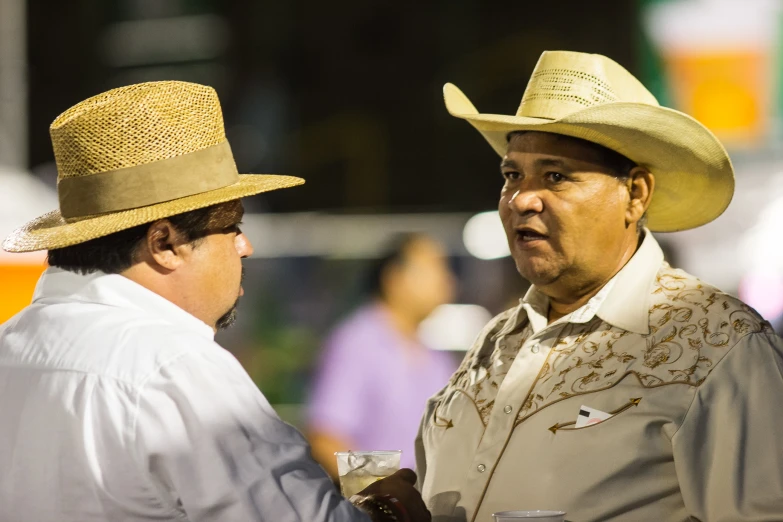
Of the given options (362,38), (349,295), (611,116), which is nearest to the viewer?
(611,116)

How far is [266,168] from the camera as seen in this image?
1089 cm

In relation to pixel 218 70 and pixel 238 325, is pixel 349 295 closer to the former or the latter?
pixel 238 325

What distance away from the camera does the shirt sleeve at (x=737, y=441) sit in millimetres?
2221

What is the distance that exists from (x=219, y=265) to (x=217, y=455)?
1.66ft

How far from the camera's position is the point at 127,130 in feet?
6.93

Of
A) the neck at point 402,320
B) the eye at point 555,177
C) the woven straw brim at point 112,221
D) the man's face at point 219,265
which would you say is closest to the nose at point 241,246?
the man's face at point 219,265

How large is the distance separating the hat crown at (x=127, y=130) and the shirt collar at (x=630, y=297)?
48.2 inches

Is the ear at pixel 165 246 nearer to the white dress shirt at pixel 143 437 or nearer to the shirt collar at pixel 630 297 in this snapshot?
the white dress shirt at pixel 143 437

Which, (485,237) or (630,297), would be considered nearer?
(630,297)

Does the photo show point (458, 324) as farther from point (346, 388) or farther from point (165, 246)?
point (165, 246)

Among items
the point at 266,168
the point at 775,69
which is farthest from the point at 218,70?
the point at 775,69

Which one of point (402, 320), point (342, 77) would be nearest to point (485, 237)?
point (402, 320)

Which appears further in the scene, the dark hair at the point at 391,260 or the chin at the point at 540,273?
the dark hair at the point at 391,260

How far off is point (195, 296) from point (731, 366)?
1.34 meters
